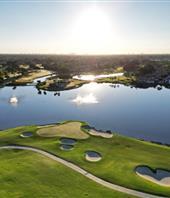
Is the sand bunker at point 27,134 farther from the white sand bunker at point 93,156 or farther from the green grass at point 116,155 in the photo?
the white sand bunker at point 93,156

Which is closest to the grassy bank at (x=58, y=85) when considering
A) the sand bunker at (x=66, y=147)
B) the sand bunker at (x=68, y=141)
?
the sand bunker at (x=68, y=141)

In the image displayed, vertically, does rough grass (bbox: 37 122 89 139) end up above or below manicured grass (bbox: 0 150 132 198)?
above

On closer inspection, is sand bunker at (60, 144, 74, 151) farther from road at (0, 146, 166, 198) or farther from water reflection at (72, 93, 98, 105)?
water reflection at (72, 93, 98, 105)

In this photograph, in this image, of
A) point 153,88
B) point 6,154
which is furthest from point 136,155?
point 153,88

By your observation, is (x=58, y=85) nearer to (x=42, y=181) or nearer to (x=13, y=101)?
(x=13, y=101)

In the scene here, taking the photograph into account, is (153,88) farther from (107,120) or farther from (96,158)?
(96,158)

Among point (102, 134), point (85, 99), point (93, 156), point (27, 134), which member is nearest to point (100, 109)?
point (85, 99)

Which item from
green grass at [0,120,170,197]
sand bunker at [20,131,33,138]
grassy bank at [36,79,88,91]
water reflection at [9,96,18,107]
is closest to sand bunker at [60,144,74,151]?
green grass at [0,120,170,197]
